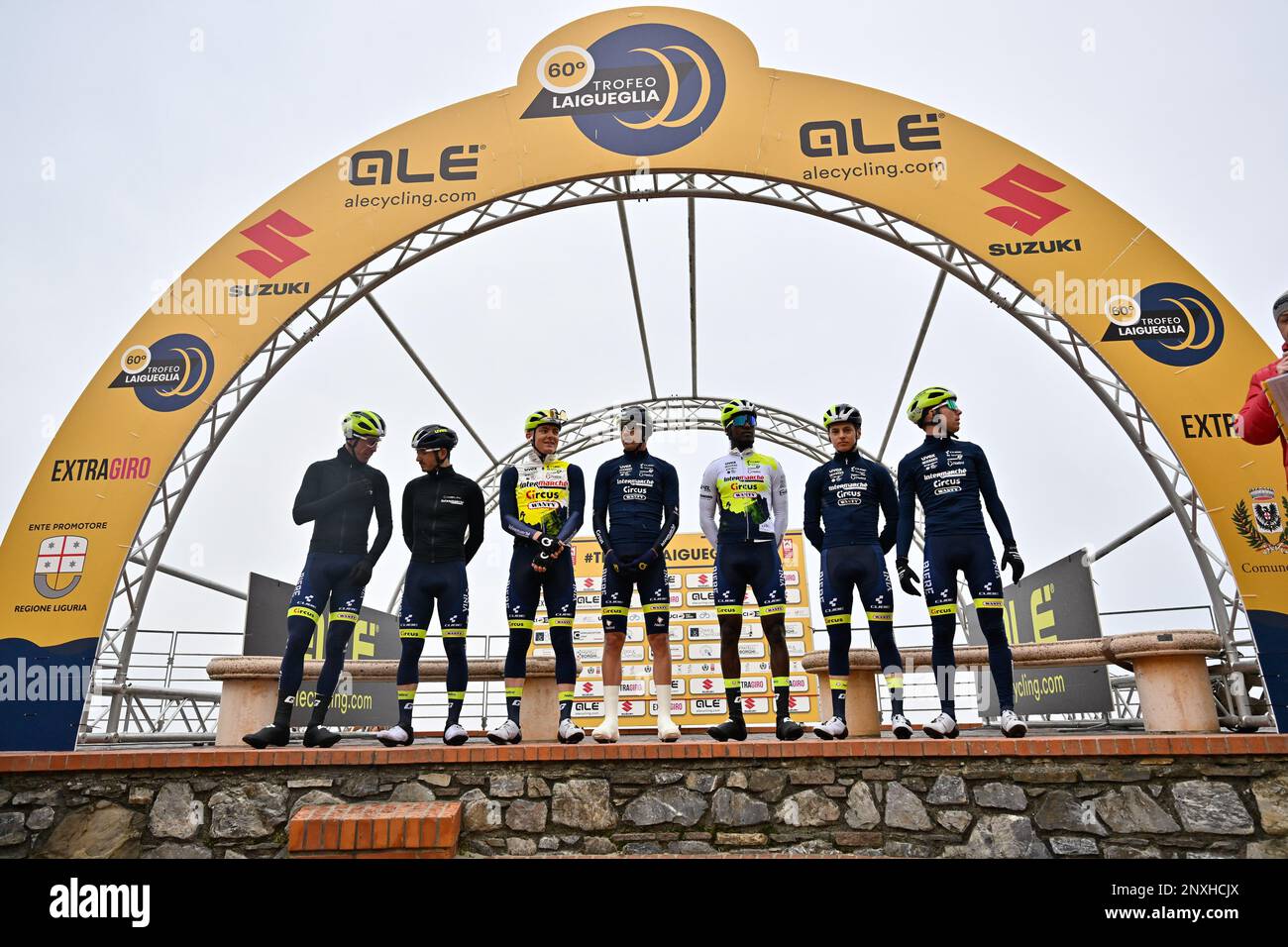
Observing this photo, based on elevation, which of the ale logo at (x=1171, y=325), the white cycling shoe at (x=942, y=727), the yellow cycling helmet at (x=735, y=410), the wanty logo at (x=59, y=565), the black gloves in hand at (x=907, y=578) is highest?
the ale logo at (x=1171, y=325)

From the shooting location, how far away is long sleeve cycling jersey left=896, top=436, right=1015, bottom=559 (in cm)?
514

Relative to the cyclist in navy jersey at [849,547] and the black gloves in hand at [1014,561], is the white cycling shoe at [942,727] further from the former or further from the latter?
the black gloves in hand at [1014,561]

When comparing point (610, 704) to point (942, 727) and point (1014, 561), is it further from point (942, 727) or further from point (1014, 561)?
point (1014, 561)

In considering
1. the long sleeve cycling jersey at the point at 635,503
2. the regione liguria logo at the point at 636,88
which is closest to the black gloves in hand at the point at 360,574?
the long sleeve cycling jersey at the point at 635,503

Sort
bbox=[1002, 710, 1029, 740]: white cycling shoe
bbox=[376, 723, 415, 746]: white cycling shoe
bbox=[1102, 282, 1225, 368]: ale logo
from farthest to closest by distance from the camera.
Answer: bbox=[1102, 282, 1225, 368]: ale logo, bbox=[376, 723, 415, 746]: white cycling shoe, bbox=[1002, 710, 1029, 740]: white cycling shoe

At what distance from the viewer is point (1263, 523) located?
6.21 m

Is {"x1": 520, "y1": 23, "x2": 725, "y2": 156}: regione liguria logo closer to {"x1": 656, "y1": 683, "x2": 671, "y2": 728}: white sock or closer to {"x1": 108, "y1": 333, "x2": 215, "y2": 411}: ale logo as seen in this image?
{"x1": 108, "y1": 333, "x2": 215, "y2": 411}: ale logo

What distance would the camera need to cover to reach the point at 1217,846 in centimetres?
410

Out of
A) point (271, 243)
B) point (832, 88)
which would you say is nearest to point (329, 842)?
point (271, 243)

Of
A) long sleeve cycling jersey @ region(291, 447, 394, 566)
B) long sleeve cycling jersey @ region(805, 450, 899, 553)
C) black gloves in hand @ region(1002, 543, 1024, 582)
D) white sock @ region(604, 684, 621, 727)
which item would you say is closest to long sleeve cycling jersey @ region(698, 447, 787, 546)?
long sleeve cycling jersey @ region(805, 450, 899, 553)

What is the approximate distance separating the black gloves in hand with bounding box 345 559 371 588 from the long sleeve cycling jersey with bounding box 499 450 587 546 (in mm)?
991

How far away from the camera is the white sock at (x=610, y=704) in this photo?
16.6ft

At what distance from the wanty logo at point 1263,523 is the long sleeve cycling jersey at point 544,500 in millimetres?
5277

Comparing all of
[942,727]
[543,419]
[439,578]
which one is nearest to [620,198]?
[543,419]
